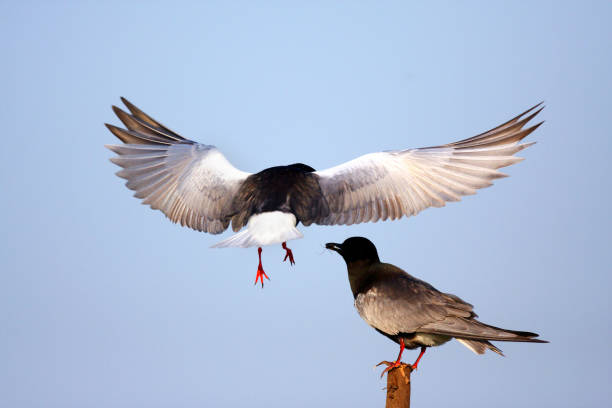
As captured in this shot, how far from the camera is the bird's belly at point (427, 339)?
696cm

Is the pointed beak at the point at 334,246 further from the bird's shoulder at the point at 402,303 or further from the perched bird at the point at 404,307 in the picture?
the bird's shoulder at the point at 402,303

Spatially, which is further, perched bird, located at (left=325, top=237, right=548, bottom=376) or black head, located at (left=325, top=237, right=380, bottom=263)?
black head, located at (left=325, top=237, right=380, bottom=263)

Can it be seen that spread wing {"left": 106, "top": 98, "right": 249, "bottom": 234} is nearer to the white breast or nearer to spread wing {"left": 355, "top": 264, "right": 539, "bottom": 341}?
the white breast

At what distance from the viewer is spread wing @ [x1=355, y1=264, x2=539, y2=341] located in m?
6.72

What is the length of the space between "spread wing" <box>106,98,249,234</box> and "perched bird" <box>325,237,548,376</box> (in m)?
1.58

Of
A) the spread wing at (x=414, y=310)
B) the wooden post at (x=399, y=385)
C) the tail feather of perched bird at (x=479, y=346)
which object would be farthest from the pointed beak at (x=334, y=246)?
the tail feather of perched bird at (x=479, y=346)

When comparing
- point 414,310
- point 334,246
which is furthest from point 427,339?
point 334,246

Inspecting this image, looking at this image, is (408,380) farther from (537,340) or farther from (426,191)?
(426,191)

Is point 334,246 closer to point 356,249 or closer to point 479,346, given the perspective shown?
point 356,249

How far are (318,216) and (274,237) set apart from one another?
0.86 m

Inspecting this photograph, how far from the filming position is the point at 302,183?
7.93 meters

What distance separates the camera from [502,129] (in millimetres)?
8031

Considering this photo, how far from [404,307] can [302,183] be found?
5.91 ft

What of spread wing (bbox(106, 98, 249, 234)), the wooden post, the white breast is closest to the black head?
the white breast
